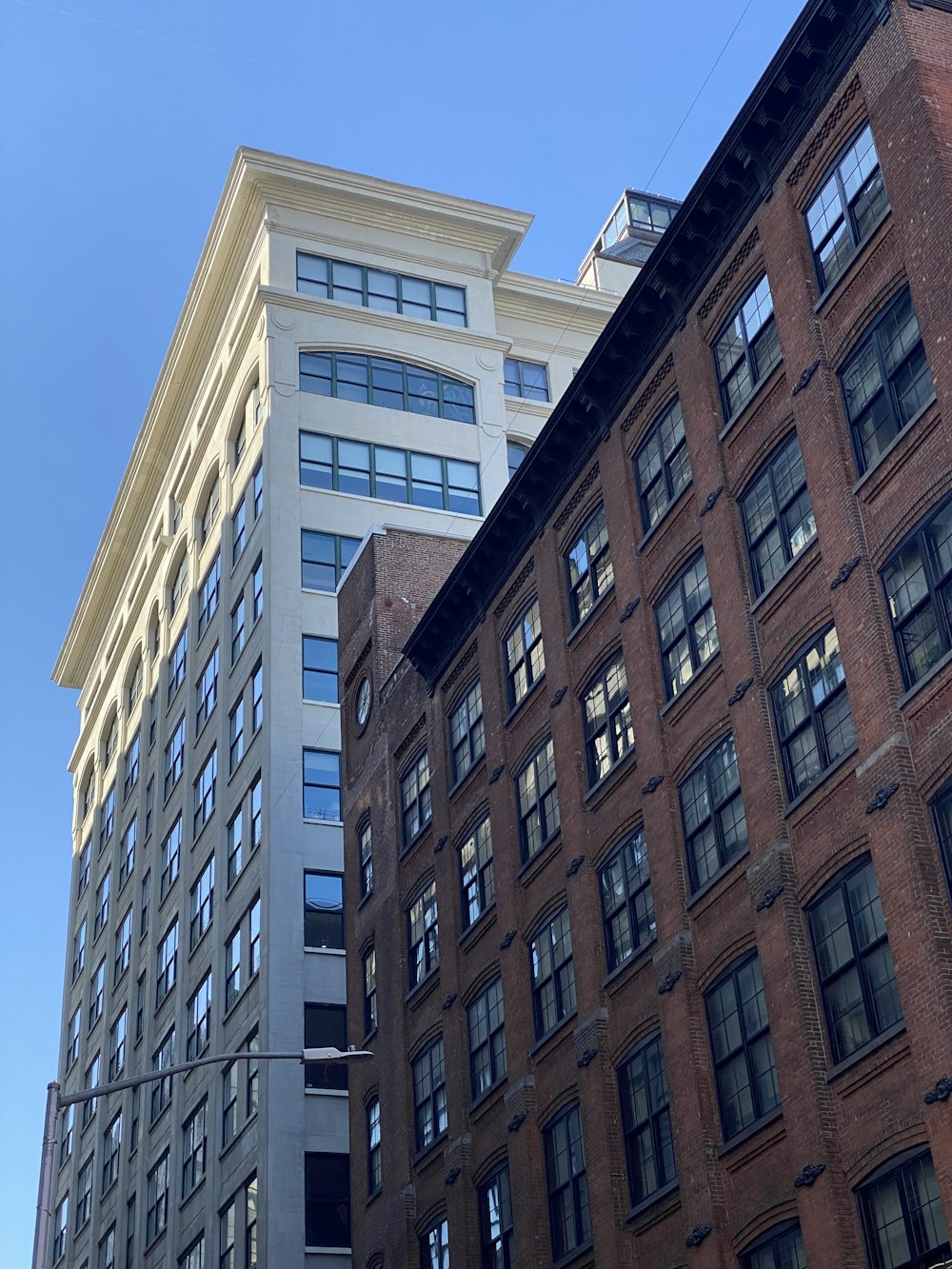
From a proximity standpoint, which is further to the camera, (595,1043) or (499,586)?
(499,586)

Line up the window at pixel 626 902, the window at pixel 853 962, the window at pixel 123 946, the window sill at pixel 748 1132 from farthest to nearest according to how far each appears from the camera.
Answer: the window at pixel 123 946 → the window at pixel 626 902 → the window sill at pixel 748 1132 → the window at pixel 853 962

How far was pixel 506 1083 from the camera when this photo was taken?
3303cm

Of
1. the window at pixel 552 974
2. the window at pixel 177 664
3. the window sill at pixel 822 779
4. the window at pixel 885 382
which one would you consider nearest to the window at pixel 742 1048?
the window sill at pixel 822 779

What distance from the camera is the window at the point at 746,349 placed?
28141mm

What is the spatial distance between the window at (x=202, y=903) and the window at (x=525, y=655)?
23.9 metres

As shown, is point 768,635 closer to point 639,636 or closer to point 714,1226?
point 639,636

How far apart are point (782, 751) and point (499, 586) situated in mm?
12748

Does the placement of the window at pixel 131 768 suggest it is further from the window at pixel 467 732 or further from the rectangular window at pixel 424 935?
the window at pixel 467 732

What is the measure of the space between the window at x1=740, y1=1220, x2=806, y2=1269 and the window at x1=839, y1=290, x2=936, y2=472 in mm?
10624

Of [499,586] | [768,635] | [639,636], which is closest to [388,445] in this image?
[499,586]

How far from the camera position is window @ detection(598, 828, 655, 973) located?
29.2 meters

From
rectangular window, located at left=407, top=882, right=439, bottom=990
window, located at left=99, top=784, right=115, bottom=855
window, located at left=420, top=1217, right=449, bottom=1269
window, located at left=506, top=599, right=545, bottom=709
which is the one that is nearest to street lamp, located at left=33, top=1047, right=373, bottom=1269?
window, located at left=420, top=1217, right=449, bottom=1269

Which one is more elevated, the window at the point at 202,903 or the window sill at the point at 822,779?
the window at the point at 202,903

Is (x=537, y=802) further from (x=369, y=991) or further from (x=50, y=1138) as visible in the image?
→ (x=50, y=1138)
